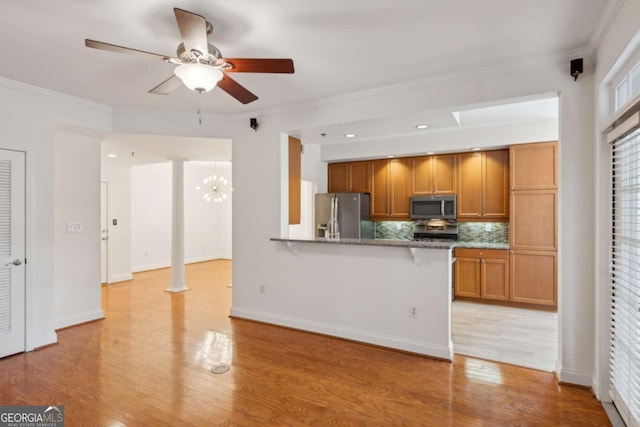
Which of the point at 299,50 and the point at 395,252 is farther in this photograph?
the point at 395,252

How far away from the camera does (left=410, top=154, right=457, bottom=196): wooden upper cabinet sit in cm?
553

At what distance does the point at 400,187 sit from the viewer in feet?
19.5

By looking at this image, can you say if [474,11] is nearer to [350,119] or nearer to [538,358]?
[350,119]

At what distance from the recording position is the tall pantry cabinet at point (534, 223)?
471 centimetres

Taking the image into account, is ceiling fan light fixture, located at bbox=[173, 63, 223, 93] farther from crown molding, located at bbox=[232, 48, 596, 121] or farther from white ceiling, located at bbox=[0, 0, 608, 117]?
crown molding, located at bbox=[232, 48, 596, 121]

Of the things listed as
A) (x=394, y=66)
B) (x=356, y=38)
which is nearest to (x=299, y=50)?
(x=356, y=38)

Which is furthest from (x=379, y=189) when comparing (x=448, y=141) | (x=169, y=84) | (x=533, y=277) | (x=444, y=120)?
(x=169, y=84)

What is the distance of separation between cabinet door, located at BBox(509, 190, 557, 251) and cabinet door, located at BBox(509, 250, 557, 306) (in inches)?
5.0

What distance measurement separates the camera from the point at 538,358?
324 centimetres

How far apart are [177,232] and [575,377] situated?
18.5ft

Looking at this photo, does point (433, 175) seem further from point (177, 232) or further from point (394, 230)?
point (177, 232)

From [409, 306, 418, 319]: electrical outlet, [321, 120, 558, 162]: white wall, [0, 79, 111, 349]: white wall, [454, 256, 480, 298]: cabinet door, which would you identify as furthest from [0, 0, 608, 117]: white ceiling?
[454, 256, 480, 298]: cabinet door

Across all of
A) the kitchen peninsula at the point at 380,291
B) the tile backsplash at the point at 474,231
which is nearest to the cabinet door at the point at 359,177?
the tile backsplash at the point at 474,231

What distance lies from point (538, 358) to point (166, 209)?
8201 millimetres
